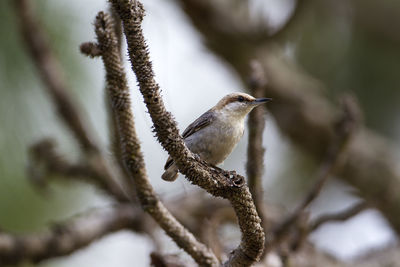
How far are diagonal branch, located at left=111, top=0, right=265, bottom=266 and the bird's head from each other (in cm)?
130

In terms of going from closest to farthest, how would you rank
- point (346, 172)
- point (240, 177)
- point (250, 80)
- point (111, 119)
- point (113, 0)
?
1. point (113, 0)
2. point (240, 177)
3. point (250, 80)
4. point (111, 119)
5. point (346, 172)

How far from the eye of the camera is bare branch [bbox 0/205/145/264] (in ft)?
12.3

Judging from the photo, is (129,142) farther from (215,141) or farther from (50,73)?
(50,73)

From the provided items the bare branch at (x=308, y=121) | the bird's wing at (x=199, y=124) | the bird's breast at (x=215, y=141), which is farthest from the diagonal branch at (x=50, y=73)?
the bare branch at (x=308, y=121)

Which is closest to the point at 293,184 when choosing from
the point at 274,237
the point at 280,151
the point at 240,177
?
the point at 280,151

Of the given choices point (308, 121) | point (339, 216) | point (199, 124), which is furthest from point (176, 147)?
point (308, 121)

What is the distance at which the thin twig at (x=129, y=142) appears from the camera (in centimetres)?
212

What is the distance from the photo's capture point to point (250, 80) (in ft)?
9.24

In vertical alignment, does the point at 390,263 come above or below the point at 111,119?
above

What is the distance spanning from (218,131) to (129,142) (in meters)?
0.86

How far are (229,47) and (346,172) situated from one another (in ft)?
5.98

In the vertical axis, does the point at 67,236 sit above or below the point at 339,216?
below

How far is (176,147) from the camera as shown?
70.9 inches

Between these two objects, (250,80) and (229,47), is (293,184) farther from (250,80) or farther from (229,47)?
(250,80)
